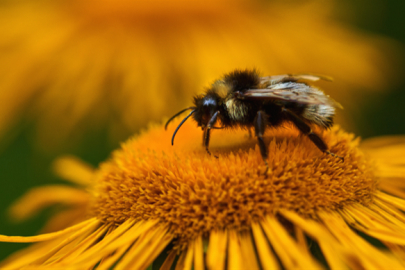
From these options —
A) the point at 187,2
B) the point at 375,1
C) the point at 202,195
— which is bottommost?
the point at 202,195

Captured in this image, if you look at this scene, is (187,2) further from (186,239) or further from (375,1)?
(186,239)

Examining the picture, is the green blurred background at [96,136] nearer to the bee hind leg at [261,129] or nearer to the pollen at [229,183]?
the pollen at [229,183]

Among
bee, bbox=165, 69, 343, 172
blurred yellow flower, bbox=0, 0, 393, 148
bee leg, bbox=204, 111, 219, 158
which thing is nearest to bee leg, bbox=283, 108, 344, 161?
bee, bbox=165, 69, 343, 172

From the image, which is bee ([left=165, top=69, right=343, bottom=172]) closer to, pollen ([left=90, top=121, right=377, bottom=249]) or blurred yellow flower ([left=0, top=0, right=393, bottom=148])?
pollen ([left=90, top=121, right=377, bottom=249])

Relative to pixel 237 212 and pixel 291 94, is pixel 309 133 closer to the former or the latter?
pixel 291 94

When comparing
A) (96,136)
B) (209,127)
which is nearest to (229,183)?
(209,127)

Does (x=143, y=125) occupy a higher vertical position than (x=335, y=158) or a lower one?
higher

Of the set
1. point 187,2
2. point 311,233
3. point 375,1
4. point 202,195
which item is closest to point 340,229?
point 311,233
